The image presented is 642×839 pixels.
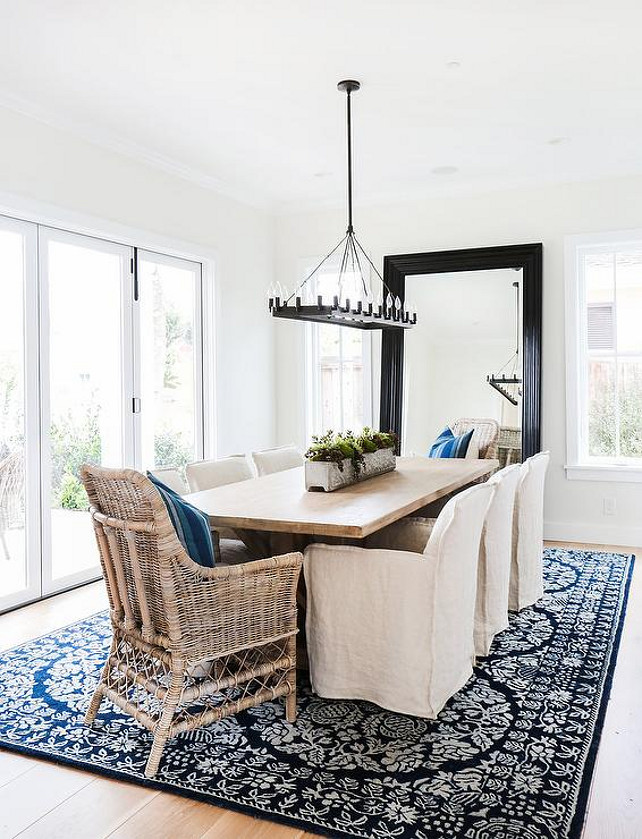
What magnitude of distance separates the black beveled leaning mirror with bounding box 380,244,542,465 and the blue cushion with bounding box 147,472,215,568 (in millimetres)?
3313

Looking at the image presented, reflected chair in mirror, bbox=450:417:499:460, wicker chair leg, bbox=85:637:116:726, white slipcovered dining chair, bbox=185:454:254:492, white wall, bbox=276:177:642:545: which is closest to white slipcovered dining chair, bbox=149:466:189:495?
white slipcovered dining chair, bbox=185:454:254:492

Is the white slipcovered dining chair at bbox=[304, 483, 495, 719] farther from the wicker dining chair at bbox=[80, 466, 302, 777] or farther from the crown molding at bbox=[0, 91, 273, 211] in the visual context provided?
the crown molding at bbox=[0, 91, 273, 211]

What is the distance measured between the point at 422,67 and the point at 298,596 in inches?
97.9

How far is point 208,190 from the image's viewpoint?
5402 mm

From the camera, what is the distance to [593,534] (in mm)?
5324

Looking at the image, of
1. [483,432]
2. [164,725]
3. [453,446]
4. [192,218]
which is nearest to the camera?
[164,725]

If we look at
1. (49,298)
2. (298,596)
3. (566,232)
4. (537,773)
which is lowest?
(537,773)

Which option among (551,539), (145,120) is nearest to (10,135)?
(145,120)

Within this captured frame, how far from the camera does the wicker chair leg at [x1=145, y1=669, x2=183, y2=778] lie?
2186mm

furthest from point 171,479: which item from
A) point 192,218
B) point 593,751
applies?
point 192,218

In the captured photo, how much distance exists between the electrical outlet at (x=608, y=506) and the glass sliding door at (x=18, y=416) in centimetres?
381

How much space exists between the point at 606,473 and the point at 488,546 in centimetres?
256

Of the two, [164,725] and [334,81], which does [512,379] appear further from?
[164,725]

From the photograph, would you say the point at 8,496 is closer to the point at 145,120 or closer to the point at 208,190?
the point at 145,120
